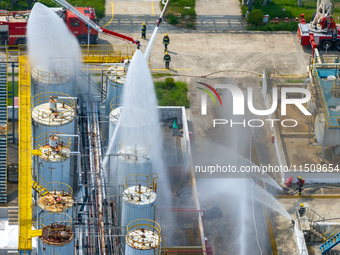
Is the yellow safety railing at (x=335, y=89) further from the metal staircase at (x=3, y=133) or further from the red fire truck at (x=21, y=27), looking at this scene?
the metal staircase at (x=3, y=133)

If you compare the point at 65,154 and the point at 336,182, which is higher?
the point at 65,154

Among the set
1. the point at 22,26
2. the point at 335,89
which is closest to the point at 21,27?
the point at 22,26

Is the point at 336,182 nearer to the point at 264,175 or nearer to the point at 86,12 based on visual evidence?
the point at 264,175

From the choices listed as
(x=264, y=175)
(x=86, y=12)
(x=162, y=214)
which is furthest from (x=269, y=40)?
(x=162, y=214)

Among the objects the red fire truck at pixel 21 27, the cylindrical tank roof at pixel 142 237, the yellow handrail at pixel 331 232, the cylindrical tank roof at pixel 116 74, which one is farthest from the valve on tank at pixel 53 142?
the red fire truck at pixel 21 27

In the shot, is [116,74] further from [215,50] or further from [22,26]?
[215,50]
